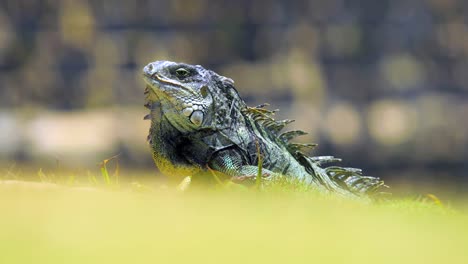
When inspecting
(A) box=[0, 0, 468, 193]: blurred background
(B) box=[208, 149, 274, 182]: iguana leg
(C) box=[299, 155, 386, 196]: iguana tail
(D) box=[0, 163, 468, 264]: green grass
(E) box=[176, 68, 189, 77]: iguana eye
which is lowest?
(A) box=[0, 0, 468, 193]: blurred background

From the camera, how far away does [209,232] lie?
2.81 meters

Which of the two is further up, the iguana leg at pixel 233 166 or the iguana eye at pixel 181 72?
the iguana eye at pixel 181 72

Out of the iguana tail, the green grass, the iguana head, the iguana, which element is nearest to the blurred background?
the iguana tail

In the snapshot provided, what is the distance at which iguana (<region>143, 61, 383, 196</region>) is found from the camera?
195 inches

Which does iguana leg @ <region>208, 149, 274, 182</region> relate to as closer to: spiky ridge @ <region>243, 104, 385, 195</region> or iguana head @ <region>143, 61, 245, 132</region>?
iguana head @ <region>143, 61, 245, 132</region>

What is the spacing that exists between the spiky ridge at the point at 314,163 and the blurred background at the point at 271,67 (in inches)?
505

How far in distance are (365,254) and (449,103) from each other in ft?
59.4

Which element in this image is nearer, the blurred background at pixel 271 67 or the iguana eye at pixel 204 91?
the iguana eye at pixel 204 91

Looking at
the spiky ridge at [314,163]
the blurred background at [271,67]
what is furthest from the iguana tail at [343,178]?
the blurred background at [271,67]

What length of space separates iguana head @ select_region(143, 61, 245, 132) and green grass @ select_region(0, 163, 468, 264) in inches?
53.4

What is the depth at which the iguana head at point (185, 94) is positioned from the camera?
16.3ft

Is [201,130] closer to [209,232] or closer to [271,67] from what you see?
[209,232]

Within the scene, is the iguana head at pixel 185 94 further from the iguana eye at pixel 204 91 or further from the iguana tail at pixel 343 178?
the iguana tail at pixel 343 178

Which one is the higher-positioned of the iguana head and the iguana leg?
the iguana head
